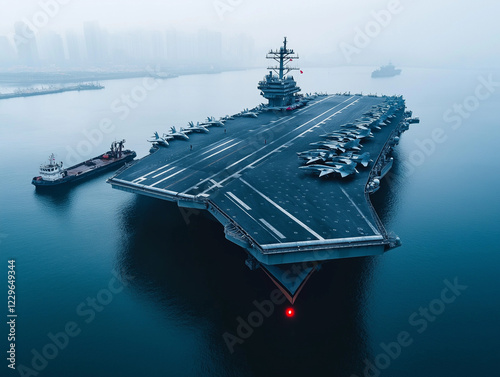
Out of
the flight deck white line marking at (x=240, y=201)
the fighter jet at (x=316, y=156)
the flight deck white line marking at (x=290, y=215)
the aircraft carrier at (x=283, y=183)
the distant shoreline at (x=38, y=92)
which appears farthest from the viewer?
the distant shoreline at (x=38, y=92)

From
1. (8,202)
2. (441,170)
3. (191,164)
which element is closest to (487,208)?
(441,170)

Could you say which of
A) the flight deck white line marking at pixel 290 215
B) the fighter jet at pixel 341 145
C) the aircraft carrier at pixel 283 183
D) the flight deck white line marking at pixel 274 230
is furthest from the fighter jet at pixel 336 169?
the flight deck white line marking at pixel 274 230

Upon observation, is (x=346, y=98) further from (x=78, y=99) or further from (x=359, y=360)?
(x=78, y=99)

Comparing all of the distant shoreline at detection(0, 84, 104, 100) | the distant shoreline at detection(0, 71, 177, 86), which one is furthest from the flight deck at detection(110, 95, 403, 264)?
the distant shoreline at detection(0, 71, 177, 86)

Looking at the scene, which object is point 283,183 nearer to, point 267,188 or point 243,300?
point 267,188

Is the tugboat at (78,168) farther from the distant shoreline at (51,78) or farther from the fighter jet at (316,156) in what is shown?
the distant shoreline at (51,78)

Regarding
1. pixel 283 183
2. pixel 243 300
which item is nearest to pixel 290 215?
pixel 283 183
